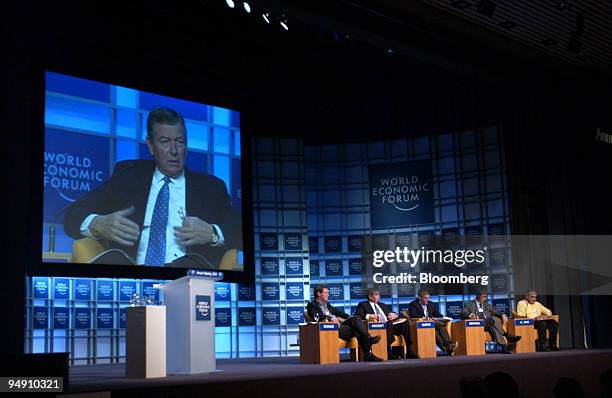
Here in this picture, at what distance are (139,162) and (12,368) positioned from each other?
23.7 ft

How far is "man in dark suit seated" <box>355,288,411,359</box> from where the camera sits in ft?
32.1

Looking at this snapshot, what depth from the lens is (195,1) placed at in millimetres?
11398

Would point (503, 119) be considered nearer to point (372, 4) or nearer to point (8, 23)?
point (372, 4)

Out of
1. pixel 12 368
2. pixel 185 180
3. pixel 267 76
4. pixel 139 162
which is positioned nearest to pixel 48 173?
pixel 139 162

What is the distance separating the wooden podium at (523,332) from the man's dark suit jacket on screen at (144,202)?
170 inches

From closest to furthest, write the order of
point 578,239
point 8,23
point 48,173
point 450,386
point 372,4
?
point 8,23 < point 450,386 < point 372,4 < point 48,173 < point 578,239

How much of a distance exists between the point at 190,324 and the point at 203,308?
261 millimetres

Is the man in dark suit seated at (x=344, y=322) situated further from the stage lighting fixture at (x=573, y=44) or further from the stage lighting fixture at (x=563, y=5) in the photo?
the stage lighting fixture at (x=573, y=44)

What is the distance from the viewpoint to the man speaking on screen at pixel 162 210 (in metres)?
10.4

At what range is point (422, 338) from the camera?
10.0 meters

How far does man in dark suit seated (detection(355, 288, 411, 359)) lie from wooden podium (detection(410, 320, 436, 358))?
0.07 m

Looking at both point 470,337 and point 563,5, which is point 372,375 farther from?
point 563,5

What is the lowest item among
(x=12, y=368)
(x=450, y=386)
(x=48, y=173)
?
(x=450, y=386)

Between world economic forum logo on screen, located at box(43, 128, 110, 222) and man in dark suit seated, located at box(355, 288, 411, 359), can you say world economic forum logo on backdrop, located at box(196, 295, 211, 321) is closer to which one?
man in dark suit seated, located at box(355, 288, 411, 359)
